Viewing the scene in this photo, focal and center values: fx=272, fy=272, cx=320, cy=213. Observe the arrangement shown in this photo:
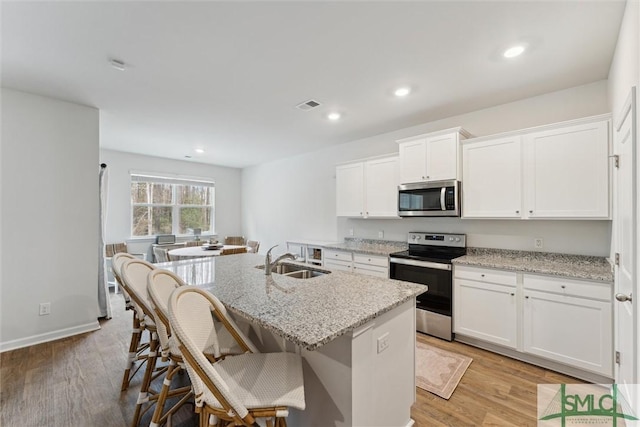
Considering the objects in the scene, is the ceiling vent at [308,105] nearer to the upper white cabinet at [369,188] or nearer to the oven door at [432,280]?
the upper white cabinet at [369,188]

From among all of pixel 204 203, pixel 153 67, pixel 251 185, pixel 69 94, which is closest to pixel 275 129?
pixel 153 67

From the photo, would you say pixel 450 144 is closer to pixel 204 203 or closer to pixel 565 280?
pixel 565 280

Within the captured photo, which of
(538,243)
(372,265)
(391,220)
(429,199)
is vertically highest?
(429,199)

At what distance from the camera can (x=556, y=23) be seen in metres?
1.81

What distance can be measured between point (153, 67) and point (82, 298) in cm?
279

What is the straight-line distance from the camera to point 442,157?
314 cm

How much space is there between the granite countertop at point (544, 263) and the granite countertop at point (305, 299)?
1.37 meters

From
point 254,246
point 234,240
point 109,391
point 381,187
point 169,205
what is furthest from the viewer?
point 234,240

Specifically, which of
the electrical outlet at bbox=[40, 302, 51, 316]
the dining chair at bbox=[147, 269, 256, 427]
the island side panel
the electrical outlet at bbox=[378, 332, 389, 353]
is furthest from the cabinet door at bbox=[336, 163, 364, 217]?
the electrical outlet at bbox=[40, 302, 51, 316]

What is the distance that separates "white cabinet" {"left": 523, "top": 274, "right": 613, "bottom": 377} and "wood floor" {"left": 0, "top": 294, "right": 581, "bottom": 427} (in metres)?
0.23

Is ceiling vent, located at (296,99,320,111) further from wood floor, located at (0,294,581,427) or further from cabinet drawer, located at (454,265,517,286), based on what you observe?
wood floor, located at (0,294,581,427)

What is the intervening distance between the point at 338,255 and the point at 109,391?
9.22 feet

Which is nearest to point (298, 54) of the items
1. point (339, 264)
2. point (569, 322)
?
point (339, 264)

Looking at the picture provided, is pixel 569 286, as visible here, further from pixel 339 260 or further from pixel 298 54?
pixel 298 54
